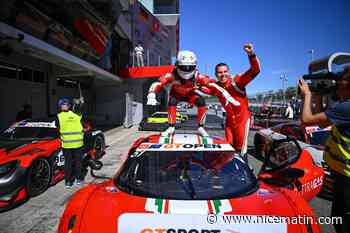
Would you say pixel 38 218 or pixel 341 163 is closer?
pixel 341 163

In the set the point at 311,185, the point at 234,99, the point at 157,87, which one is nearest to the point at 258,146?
the point at 234,99

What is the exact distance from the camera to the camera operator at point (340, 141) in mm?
1969

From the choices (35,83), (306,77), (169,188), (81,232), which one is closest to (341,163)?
(306,77)

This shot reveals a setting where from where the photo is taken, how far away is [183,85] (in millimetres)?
3838

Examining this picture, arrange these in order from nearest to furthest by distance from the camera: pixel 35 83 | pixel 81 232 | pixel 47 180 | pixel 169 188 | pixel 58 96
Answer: pixel 81 232 → pixel 169 188 → pixel 47 180 → pixel 35 83 → pixel 58 96

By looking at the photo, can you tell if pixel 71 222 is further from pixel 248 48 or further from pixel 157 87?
pixel 248 48

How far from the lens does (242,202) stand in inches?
76.5

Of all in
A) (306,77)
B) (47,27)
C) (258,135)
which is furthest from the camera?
(47,27)

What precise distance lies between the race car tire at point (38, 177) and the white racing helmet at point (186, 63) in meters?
2.82

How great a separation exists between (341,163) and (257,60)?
199 centimetres

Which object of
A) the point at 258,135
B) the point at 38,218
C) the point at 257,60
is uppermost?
the point at 257,60

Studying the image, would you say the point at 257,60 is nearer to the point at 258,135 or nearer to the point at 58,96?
the point at 258,135

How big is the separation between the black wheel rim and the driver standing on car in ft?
1.10

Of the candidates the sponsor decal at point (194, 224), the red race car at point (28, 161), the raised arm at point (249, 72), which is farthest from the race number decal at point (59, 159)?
the sponsor decal at point (194, 224)
